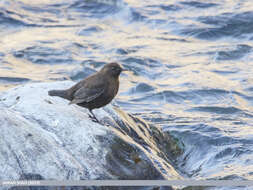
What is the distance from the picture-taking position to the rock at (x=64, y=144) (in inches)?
168

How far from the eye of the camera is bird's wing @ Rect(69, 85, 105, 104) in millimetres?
5433

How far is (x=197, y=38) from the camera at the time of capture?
39.2 feet

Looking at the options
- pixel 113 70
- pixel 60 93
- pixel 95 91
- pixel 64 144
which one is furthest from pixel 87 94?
pixel 64 144

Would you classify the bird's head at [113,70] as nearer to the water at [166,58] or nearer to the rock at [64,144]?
the rock at [64,144]

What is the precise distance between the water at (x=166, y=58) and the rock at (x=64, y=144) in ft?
3.96

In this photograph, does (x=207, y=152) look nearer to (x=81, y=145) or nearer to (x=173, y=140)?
(x=173, y=140)

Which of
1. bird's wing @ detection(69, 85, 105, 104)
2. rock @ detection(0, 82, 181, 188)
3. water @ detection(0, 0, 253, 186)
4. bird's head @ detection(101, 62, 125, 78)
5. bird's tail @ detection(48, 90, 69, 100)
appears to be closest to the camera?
rock @ detection(0, 82, 181, 188)

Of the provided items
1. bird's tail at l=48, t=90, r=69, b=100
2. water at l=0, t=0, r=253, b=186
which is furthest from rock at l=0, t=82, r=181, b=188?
water at l=0, t=0, r=253, b=186

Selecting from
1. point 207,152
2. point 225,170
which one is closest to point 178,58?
point 207,152

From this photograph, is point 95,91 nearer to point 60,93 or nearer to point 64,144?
point 60,93

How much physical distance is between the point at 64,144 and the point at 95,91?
3.42ft

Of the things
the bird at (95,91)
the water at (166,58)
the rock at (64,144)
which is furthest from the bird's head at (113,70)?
the water at (166,58)

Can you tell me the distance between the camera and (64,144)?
465 cm

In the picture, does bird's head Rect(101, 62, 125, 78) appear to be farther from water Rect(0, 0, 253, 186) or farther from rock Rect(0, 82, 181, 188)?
water Rect(0, 0, 253, 186)
